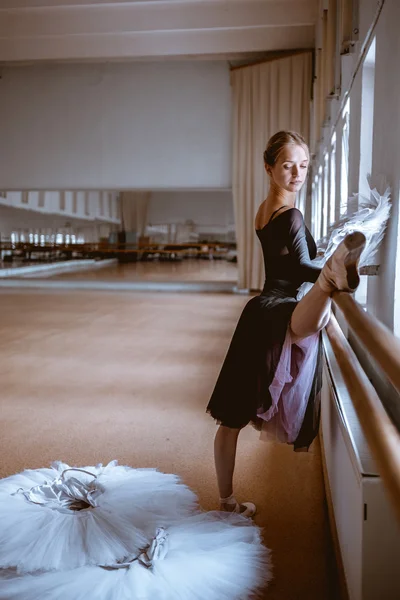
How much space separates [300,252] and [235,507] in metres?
0.91

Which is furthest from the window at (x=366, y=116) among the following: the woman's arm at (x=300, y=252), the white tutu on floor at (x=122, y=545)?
the white tutu on floor at (x=122, y=545)

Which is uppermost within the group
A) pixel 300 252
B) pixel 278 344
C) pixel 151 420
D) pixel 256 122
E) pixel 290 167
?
pixel 256 122

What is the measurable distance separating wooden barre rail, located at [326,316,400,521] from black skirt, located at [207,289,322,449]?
546 mm

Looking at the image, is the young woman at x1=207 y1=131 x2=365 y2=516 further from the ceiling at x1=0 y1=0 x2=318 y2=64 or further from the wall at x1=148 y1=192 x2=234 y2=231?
the wall at x1=148 y1=192 x2=234 y2=231

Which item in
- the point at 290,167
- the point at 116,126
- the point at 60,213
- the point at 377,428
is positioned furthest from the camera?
the point at 60,213

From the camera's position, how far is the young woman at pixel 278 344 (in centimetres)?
175

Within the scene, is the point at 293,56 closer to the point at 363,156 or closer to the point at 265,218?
the point at 363,156

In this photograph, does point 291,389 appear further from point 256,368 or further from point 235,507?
point 235,507

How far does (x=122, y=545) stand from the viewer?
5.39 feet

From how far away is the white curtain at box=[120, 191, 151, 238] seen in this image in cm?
1653

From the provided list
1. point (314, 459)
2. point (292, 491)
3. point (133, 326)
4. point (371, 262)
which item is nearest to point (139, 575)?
point (292, 491)

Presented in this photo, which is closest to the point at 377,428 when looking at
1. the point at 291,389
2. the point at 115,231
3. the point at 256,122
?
the point at 291,389

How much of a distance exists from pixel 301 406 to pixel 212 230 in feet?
50.4

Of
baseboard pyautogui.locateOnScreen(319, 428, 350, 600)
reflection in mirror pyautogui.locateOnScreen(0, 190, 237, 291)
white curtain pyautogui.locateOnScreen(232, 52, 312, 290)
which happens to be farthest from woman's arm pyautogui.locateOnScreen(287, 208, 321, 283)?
reflection in mirror pyautogui.locateOnScreen(0, 190, 237, 291)
